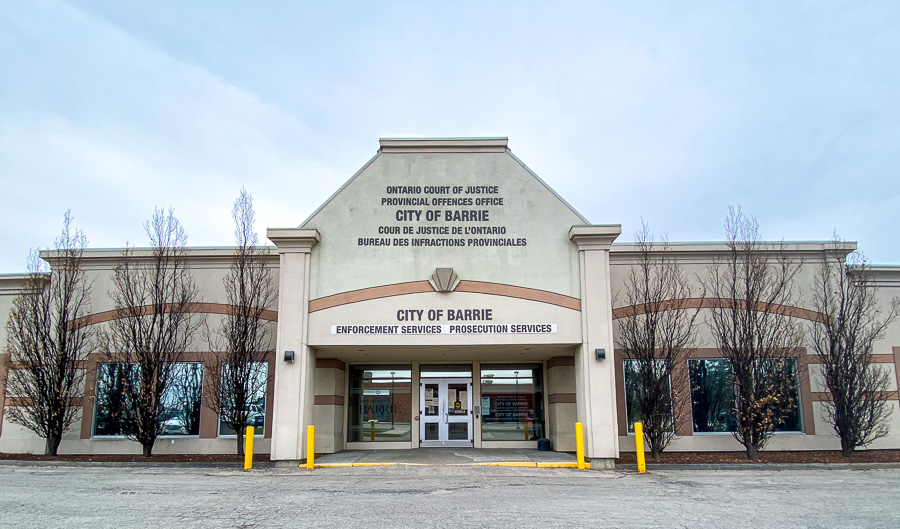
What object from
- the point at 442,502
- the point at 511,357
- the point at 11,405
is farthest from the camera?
the point at 511,357

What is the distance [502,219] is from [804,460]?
1028 cm

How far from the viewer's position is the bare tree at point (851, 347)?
57.5ft

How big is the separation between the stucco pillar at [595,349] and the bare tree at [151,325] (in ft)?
37.8

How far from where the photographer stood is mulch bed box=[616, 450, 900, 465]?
16594 millimetres

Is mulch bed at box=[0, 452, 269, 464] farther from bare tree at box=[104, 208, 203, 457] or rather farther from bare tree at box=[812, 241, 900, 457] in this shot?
bare tree at box=[812, 241, 900, 457]

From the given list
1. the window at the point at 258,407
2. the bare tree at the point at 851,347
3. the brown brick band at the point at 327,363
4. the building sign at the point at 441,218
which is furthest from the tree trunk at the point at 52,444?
the bare tree at the point at 851,347

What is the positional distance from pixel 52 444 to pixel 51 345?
2830 mm

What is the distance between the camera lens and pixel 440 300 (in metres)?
16.7

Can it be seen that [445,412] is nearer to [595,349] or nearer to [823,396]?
[595,349]

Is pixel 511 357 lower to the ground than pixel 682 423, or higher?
higher

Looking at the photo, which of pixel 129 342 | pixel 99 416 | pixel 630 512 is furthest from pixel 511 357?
pixel 99 416

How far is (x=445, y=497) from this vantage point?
11445mm

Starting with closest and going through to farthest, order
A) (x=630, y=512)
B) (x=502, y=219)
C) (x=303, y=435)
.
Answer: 1. (x=630, y=512)
2. (x=303, y=435)
3. (x=502, y=219)

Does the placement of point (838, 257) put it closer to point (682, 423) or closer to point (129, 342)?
point (682, 423)
